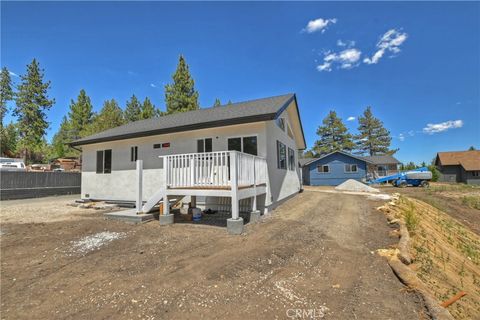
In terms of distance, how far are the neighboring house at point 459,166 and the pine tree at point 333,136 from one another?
13.9 meters

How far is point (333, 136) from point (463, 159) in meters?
19.3

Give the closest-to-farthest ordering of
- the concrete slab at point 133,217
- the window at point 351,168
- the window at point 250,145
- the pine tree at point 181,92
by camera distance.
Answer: the concrete slab at point 133,217 < the window at point 250,145 < the window at point 351,168 < the pine tree at point 181,92

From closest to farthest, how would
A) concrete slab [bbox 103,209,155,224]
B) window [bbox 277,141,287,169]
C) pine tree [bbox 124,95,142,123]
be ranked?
concrete slab [bbox 103,209,155,224], window [bbox 277,141,287,169], pine tree [bbox 124,95,142,123]

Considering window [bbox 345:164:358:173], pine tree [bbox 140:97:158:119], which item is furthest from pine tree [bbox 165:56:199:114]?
window [bbox 345:164:358:173]

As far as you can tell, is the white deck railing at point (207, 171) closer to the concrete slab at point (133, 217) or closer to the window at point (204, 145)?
the concrete slab at point (133, 217)

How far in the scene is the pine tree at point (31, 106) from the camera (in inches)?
1153

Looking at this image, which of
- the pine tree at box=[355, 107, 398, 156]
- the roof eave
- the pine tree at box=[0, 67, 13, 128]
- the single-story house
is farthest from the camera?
the pine tree at box=[355, 107, 398, 156]

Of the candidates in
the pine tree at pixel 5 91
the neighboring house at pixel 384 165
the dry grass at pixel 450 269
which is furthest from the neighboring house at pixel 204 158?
the pine tree at pixel 5 91

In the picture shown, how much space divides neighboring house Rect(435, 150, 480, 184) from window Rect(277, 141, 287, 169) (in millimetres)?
36142

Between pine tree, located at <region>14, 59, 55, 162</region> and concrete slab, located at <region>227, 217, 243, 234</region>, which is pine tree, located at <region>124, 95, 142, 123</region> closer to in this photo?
pine tree, located at <region>14, 59, 55, 162</region>

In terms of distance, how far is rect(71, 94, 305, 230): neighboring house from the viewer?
6.44 meters

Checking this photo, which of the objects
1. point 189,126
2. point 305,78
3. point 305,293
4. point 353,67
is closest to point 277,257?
point 305,293

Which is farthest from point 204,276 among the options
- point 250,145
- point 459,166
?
point 459,166

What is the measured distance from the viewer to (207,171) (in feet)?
22.0
